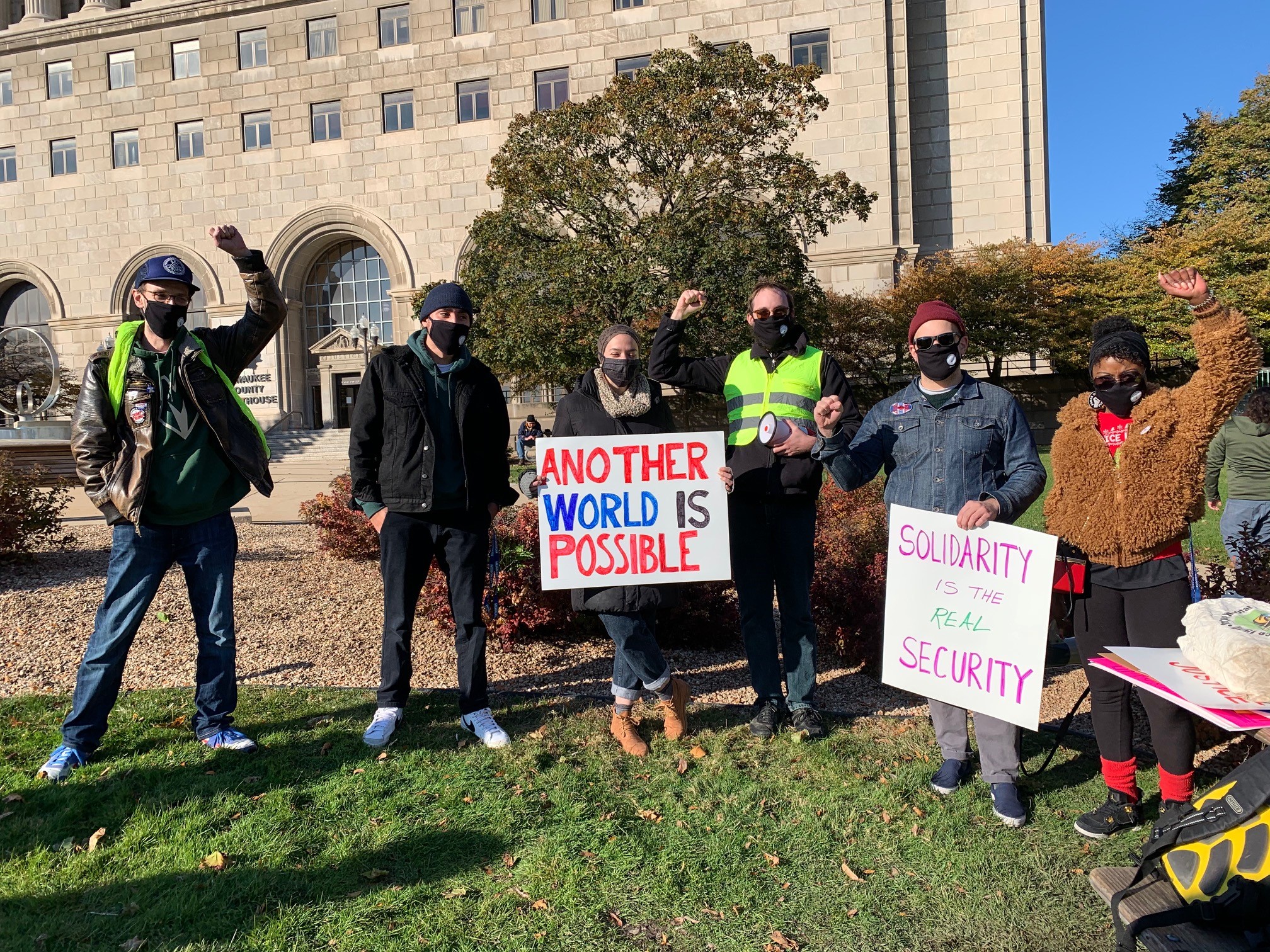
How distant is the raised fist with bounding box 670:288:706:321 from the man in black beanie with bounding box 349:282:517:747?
1043 mm

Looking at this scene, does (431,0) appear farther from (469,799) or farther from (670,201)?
(469,799)

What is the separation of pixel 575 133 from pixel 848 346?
38.5 ft

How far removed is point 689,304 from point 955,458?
1518 millimetres

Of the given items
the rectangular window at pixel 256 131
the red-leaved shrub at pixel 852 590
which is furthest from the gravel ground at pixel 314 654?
the rectangular window at pixel 256 131

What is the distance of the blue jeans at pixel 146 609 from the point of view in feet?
12.9

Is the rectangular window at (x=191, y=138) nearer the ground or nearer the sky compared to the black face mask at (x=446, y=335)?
nearer the sky

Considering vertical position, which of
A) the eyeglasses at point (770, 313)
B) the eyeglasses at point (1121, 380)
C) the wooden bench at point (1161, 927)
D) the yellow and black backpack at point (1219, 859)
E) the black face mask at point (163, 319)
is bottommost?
the wooden bench at point (1161, 927)

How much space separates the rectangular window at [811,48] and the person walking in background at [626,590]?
3000 centimetres

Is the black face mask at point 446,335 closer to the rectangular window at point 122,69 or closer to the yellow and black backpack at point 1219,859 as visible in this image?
the yellow and black backpack at point 1219,859

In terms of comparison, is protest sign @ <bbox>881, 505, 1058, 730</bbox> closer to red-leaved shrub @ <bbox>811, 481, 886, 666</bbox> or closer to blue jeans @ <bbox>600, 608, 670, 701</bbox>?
blue jeans @ <bbox>600, 608, 670, 701</bbox>

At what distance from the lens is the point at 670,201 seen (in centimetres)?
2253

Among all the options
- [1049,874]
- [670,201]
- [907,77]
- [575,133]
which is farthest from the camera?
[907,77]

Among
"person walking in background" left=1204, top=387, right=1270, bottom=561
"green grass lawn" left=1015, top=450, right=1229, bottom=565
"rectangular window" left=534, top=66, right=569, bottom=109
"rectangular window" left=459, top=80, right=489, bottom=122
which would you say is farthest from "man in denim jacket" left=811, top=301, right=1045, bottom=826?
"rectangular window" left=459, top=80, right=489, bottom=122

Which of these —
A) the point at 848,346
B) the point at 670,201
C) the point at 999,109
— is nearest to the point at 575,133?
the point at 670,201
